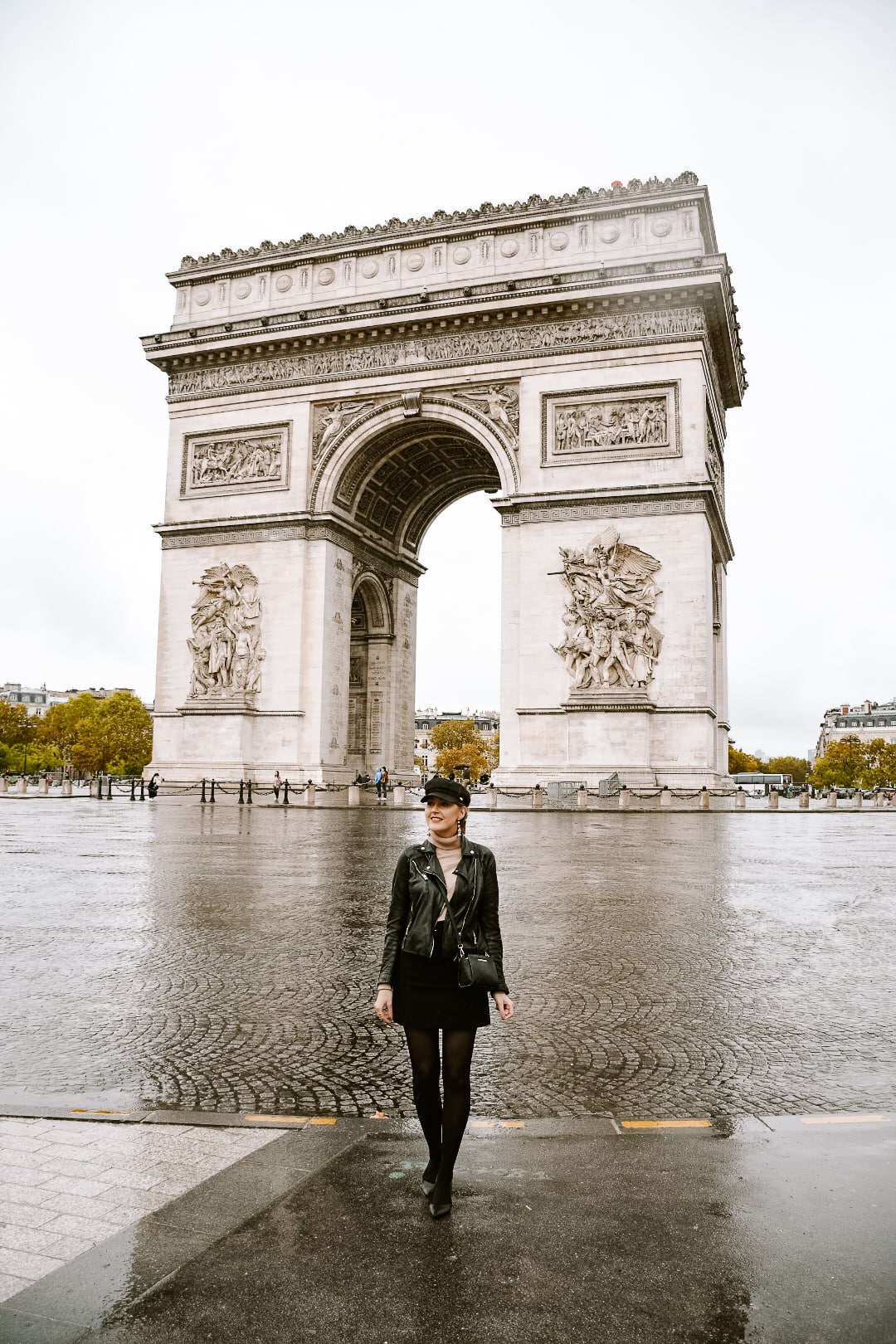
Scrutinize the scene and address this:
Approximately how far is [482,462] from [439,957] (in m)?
35.6

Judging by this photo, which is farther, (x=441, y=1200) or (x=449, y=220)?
(x=449, y=220)

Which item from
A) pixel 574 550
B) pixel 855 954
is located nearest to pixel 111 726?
pixel 574 550

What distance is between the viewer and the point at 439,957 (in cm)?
335

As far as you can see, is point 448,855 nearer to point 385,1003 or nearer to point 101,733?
point 385,1003

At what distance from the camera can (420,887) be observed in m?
3.39

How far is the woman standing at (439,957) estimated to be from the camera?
3.33m

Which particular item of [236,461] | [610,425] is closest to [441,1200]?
[610,425]

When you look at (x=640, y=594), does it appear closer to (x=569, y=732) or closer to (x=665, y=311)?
(x=569, y=732)

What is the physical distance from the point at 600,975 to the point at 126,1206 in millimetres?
4052

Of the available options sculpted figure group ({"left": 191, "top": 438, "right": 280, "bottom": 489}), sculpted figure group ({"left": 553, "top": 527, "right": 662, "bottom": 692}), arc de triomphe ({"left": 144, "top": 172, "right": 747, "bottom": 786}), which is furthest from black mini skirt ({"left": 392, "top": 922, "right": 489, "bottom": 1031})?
sculpted figure group ({"left": 191, "top": 438, "right": 280, "bottom": 489})

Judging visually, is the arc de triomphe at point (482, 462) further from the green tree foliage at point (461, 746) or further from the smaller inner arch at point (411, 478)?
the green tree foliage at point (461, 746)

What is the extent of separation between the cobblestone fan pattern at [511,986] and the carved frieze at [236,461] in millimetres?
21912

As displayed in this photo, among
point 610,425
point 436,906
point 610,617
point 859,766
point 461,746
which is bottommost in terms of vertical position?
point 436,906

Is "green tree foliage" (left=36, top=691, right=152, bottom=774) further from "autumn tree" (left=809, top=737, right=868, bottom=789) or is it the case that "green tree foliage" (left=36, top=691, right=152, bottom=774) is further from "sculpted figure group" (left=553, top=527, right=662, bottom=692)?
"autumn tree" (left=809, top=737, right=868, bottom=789)
